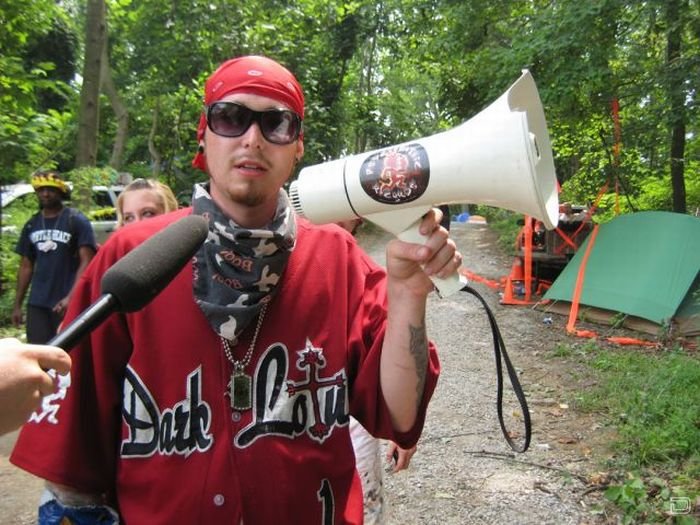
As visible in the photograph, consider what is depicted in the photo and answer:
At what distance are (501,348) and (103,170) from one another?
6.73 meters

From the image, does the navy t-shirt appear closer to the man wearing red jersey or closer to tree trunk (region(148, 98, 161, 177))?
the man wearing red jersey

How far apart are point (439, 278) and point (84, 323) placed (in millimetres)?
923

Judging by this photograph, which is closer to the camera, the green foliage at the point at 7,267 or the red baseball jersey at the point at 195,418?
the red baseball jersey at the point at 195,418

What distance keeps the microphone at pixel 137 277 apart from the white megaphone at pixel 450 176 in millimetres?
466

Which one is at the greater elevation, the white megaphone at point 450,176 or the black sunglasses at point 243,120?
the black sunglasses at point 243,120

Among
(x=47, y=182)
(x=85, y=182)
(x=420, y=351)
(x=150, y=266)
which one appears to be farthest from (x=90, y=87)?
(x=150, y=266)

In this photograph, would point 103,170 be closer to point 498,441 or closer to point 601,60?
point 498,441

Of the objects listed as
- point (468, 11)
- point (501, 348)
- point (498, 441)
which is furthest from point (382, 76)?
point (501, 348)

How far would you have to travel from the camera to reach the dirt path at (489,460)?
383 centimetres

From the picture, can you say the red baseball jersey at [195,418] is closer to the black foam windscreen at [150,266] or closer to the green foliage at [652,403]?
the black foam windscreen at [150,266]

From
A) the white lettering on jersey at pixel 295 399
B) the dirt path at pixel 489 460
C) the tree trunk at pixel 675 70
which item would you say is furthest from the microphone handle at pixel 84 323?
the tree trunk at pixel 675 70

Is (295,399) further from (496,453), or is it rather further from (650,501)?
(496,453)

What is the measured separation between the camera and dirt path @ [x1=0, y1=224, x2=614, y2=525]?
3.83m

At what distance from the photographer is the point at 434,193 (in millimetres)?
1506
